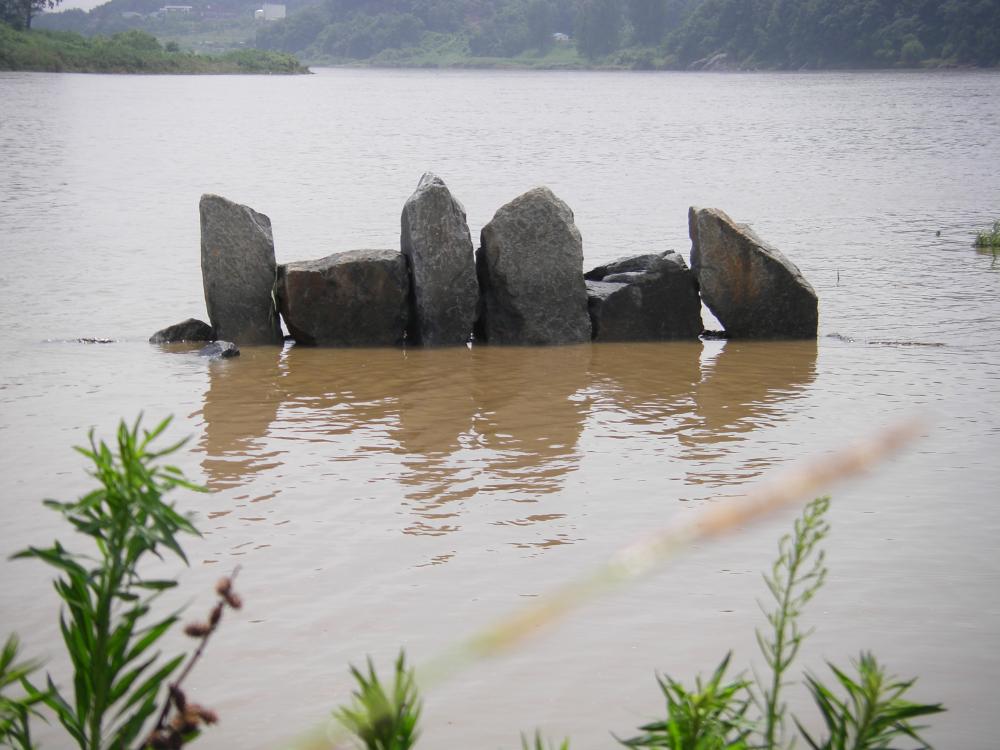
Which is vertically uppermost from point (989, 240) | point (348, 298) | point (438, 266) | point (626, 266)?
point (438, 266)

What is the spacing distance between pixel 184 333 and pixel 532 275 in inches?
119

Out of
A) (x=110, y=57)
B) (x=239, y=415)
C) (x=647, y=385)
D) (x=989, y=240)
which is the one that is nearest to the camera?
(x=239, y=415)

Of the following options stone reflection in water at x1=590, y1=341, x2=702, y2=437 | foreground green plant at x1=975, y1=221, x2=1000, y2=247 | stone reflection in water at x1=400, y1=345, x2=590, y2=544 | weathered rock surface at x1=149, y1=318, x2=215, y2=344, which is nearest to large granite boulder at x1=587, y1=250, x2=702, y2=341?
stone reflection in water at x1=590, y1=341, x2=702, y2=437

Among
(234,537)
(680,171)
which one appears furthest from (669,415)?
(680,171)

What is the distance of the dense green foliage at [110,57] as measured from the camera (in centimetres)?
8738

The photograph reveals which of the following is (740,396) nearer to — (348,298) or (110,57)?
(348,298)

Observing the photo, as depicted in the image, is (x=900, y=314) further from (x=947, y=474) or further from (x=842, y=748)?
(x=842, y=748)

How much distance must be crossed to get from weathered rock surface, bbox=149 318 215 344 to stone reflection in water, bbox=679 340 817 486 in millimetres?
4214

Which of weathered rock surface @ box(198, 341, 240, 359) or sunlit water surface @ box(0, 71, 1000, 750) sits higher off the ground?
weathered rock surface @ box(198, 341, 240, 359)

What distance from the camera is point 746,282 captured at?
10109 millimetres

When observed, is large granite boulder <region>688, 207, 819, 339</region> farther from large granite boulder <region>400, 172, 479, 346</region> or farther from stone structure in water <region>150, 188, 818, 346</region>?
large granite boulder <region>400, 172, 479, 346</region>

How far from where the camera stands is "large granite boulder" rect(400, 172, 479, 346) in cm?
951

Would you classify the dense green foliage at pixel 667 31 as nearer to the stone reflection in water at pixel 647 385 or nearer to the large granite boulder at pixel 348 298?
the stone reflection in water at pixel 647 385

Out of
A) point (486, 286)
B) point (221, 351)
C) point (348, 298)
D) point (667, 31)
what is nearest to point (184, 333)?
point (221, 351)
